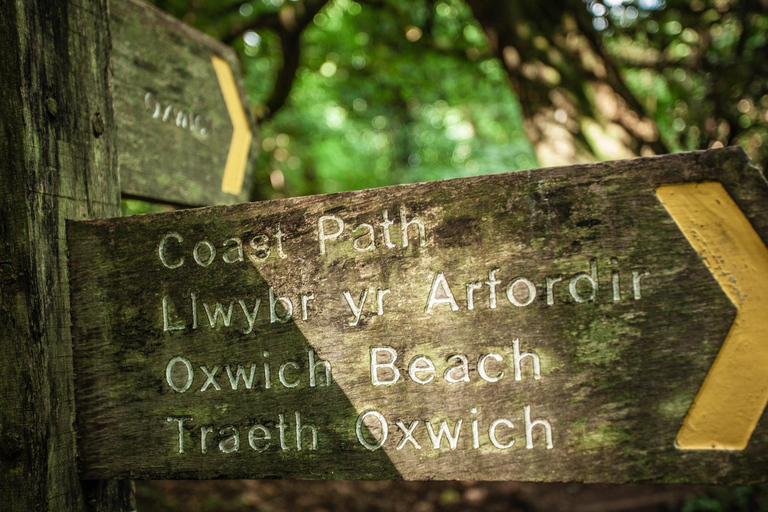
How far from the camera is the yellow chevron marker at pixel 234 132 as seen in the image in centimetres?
177

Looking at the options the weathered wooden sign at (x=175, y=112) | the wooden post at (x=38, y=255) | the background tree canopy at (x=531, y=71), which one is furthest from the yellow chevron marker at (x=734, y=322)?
the background tree canopy at (x=531, y=71)

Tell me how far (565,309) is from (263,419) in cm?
60

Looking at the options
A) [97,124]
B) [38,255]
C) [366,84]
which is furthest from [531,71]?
[366,84]

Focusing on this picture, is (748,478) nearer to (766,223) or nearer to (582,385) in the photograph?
(582,385)

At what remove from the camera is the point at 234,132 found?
5.93ft

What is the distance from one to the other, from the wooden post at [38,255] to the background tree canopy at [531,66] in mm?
2552

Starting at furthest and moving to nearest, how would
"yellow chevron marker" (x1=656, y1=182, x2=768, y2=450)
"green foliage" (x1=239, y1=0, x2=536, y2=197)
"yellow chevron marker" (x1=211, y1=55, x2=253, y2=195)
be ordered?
Result: 1. "green foliage" (x1=239, y1=0, x2=536, y2=197)
2. "yellow chevron marker" (x1=211, y1=55, x2=253, y2=195)
3. "yellow chevron marker" (x1=656, y1=182, x2=768, y2=450)

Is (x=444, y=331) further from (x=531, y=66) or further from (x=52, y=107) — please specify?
(x=531, y=66)

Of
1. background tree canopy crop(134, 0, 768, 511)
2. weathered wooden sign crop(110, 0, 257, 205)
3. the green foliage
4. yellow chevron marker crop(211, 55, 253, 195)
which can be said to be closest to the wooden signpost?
weathered wooden sign crop(110, 0, 257, 205)

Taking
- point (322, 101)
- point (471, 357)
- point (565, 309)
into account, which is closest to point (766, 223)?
point (565, 309)

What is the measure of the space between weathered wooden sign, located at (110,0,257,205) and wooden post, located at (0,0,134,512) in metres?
0.28

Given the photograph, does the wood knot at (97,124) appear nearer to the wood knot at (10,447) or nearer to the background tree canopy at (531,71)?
the wood knot at (10,447)

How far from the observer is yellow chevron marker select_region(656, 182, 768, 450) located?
85 centimetres

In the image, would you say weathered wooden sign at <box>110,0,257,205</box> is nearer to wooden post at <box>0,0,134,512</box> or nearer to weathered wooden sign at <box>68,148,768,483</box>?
wooden post at <box>0,0,134,512</box>
